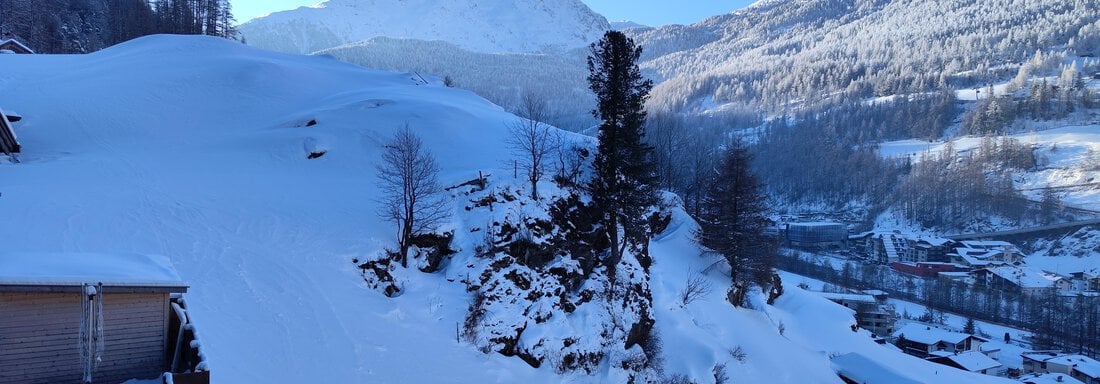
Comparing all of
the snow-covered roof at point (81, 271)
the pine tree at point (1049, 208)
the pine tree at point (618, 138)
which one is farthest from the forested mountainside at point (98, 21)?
the pine tree at point (1049, 208)

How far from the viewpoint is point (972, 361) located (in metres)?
42.8

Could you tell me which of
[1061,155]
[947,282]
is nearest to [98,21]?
[947,282]

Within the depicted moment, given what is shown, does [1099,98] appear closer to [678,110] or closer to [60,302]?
[678,110]

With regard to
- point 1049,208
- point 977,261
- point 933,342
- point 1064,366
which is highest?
point 1049,208

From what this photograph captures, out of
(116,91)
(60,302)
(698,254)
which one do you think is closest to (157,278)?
(60,302)

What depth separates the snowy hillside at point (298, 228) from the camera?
48.5ft

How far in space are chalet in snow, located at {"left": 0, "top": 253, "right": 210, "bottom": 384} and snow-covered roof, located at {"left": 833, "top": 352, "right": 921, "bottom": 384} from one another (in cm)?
2404

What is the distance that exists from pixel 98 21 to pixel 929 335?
94.5m

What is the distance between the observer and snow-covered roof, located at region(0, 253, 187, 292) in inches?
299

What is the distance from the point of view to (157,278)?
855 centimetres

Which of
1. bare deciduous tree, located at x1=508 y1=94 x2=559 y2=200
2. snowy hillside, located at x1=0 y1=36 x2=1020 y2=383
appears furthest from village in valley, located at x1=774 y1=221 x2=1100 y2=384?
bare deciduous tree, located at x1=508 y1=94 x2=559 y2=200

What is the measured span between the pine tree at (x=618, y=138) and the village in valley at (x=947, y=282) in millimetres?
11912

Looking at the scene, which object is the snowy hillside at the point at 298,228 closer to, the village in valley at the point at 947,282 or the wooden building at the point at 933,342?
the village in valley at the point at 947,282

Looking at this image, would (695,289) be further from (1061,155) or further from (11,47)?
(1061,155)
